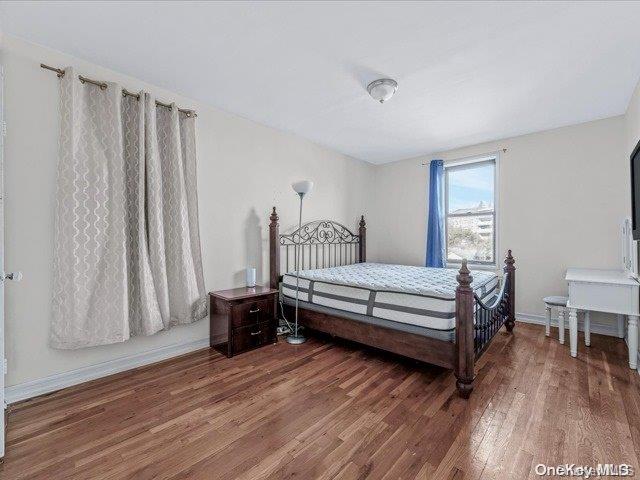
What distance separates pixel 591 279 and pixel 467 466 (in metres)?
2.09

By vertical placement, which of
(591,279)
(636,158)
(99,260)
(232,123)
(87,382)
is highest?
(232,123)

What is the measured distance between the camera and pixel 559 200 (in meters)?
3.51

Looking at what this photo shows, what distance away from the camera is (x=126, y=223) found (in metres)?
2.34

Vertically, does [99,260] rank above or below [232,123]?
below

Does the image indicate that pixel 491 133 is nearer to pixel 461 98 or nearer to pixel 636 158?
pixel 461 98

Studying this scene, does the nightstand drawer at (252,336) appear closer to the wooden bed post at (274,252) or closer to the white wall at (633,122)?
the wooden bed post at (274,252)

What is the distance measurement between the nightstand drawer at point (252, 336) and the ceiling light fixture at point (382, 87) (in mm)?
2370

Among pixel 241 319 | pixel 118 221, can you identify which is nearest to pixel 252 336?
pixel 241 319

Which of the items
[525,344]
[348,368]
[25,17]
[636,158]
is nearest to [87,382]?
[348,368]

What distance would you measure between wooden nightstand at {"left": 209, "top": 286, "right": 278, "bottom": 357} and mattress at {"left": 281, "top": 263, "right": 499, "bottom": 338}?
15.9 inches

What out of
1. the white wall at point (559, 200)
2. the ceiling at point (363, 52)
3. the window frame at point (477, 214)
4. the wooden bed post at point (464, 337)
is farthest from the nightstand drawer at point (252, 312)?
the white wall at point (559, 200)

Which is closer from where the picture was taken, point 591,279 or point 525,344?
point 591,279

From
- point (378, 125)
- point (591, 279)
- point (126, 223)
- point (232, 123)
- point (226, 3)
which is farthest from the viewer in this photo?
point (378, 125)

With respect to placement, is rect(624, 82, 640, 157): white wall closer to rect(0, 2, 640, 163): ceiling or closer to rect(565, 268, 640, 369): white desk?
rect(0, 2, 640, 163): ceiling
